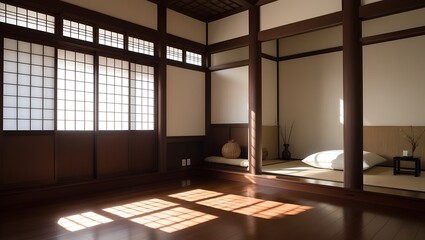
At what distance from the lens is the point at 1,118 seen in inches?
141

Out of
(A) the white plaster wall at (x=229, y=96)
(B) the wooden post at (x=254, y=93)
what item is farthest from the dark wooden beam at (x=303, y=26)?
(A) the white plaster wall at (x=229, y=96)

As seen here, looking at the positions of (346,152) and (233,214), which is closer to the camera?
(233,214)

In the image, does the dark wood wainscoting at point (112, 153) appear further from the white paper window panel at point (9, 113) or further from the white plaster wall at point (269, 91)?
the white plaster wall at point (269, 91)

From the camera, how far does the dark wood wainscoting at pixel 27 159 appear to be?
12.1ft

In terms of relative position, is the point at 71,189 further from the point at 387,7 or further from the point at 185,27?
the point at 387,7

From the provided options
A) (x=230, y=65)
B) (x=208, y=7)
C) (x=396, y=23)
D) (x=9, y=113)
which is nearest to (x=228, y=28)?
(x=208, y=7)

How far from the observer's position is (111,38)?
481cm

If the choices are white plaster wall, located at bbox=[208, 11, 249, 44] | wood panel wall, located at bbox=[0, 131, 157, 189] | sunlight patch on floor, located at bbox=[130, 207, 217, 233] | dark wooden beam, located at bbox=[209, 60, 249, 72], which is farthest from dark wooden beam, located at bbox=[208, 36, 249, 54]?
sunlight patch on floor, located at bbox=[130, 207, 217, 233]

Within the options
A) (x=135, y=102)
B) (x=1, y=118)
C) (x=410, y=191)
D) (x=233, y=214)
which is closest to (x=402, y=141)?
(x=410, y=191)

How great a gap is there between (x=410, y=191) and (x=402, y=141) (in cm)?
206

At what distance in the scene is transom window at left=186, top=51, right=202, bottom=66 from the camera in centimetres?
609

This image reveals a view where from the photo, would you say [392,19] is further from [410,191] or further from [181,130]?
[181,130]

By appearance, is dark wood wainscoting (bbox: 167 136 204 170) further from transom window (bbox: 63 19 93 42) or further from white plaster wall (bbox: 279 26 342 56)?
white plaster wall (bbox: 279 26 342 56)

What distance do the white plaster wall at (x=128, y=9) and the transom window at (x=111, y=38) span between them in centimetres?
29
